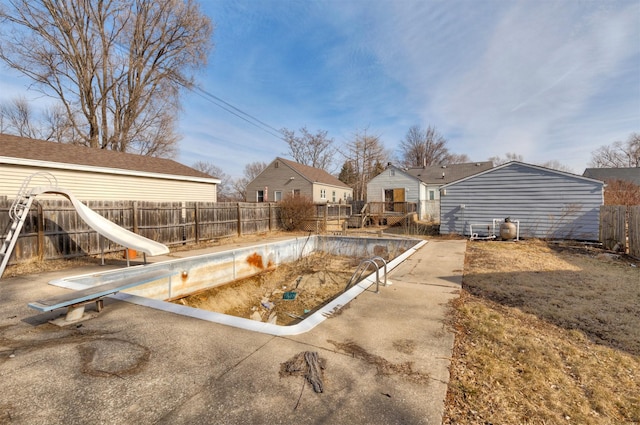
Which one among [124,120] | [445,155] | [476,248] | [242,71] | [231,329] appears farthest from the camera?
[445,155]

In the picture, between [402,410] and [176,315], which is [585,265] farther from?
[176,315]

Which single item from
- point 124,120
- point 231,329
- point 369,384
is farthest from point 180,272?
point 124,120

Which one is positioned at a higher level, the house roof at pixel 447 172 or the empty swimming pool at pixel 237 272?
the house roof at pixel 447 172

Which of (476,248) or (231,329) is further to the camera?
(476,248)

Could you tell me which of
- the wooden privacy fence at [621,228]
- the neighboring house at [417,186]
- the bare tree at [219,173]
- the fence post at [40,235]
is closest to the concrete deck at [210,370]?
the fence post at [40,235]

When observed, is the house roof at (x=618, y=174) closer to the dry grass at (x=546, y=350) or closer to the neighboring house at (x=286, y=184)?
the neighboring house at (x=286, y=184)

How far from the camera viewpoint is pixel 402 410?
2.00 m

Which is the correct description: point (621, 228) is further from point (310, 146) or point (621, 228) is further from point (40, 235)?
point (310, 146)

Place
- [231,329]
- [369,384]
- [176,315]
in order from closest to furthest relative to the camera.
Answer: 1. [369,384]
2. [231,329]
3. [176,315]

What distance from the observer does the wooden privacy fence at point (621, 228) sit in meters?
8.38

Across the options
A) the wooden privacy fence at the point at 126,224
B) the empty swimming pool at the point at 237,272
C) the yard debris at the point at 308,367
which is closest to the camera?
the yard debris at the point at 308,367

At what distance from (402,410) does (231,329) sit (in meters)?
2.08

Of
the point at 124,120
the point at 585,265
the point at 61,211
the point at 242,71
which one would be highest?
the point at 242,71

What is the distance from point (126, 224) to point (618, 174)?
1866 inches
